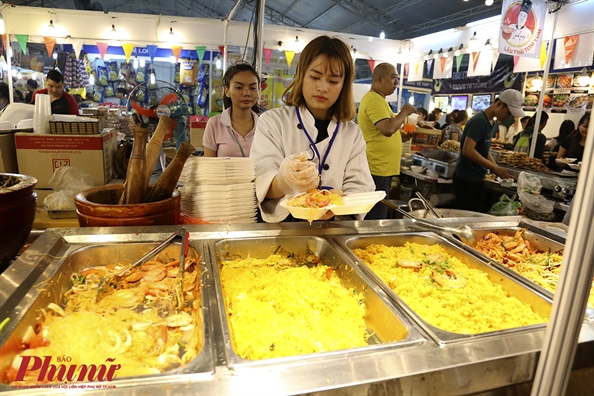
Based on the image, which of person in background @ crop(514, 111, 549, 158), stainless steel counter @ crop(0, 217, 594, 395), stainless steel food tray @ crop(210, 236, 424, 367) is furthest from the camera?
person in background @ crop(514, 111, 549, 158)

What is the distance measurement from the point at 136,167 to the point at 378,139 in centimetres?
330

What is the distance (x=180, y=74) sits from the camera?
995 centimetres

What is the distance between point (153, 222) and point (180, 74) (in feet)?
30.1

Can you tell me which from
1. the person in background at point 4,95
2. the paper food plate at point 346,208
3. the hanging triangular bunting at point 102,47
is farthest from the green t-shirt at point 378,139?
the person in background at point 4,95

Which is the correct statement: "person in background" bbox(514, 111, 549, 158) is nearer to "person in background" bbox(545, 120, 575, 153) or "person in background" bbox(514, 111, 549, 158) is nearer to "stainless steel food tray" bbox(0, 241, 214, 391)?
"person in background" bbox(545, 120, 575, 153)

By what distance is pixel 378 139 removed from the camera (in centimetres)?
450

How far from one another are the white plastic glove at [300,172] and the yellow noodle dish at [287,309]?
1.26ft

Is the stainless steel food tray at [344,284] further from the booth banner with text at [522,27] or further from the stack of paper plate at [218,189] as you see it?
the booth banner with text at [522,27]

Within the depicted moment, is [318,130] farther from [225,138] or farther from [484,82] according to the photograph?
[484,82]

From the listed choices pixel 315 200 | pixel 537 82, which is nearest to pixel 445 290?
pixel 315 200

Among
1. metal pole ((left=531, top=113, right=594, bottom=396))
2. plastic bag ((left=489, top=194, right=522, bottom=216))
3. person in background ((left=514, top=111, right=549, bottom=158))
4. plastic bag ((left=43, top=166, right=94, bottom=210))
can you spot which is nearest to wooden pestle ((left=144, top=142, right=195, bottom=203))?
plastic bag ((left=43, top=166, right=94, bottom=210))

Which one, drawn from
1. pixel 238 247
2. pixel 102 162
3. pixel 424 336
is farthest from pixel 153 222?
pixel 102 162

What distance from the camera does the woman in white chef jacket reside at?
2146 millimetres

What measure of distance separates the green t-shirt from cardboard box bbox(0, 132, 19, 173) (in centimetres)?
354
